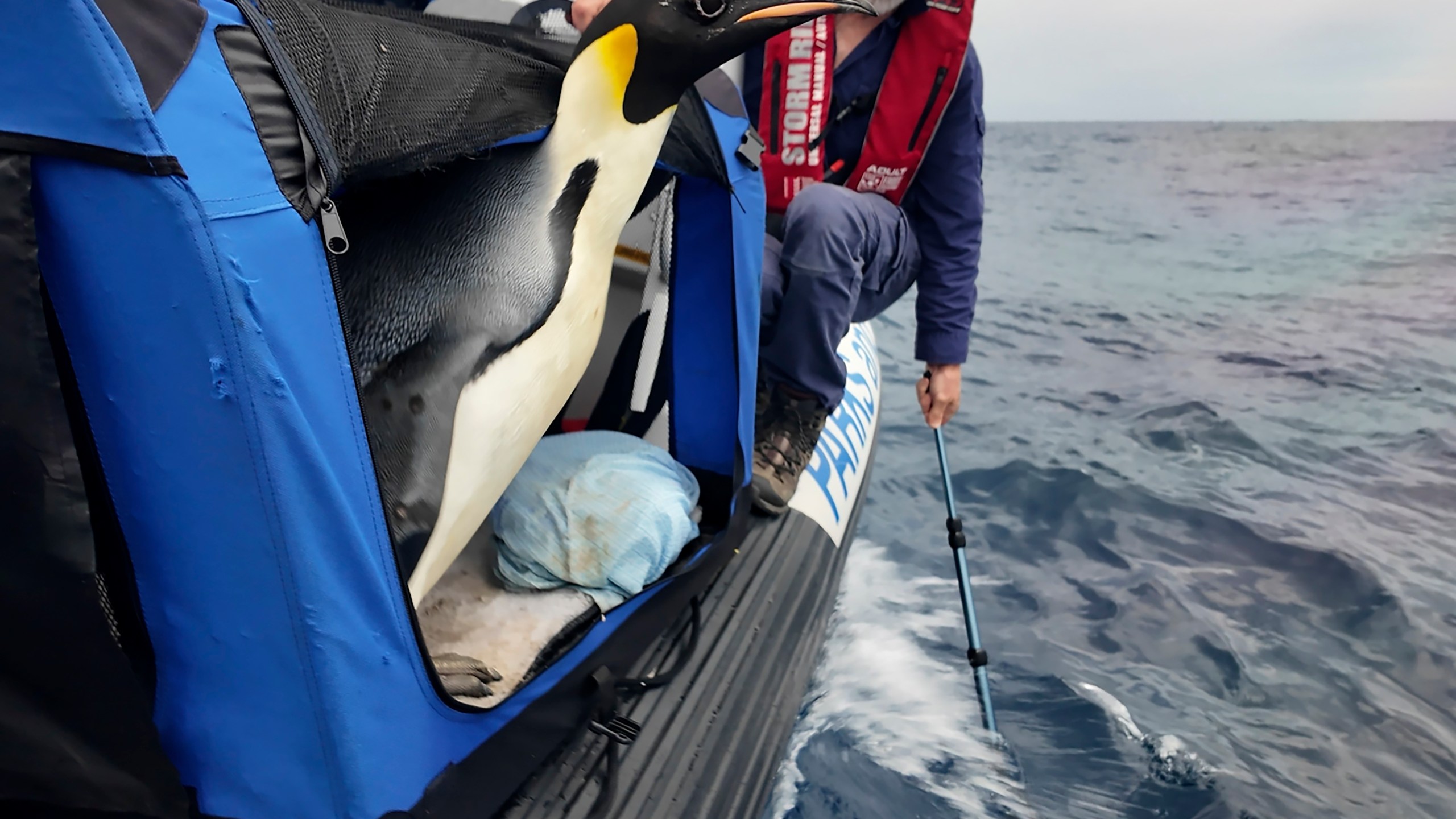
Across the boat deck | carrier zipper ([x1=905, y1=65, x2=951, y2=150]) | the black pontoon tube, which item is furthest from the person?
the black pontoon tube

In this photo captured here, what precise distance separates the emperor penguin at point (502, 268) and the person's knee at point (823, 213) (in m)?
0.48

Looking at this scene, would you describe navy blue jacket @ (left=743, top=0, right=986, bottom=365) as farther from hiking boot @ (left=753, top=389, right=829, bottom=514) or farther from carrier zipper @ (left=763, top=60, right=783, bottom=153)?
hiking boot @ (left=753, top=389, right=829, bottom=514)

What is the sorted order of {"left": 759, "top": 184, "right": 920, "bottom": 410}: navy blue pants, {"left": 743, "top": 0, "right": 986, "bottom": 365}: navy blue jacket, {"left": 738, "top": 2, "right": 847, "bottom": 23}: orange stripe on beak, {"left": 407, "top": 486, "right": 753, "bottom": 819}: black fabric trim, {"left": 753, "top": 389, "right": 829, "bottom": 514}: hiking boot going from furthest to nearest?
1. {"left": 743, "top": 0, "right": 986, "bottom": 365}: navy blue jacket
2. {"left": 753, "top": 389, "right": 829, "bottom": 514}: hiking boot
3. {"left": 759, "top": 184, "right": 920, "bottom": 410}: navy blue pants
4. {"left": 738, "top": 2, "right": 847, "bottom": 23}: orange stripe on beak
5. {"left": 407, "top": 486, "right": 753, "bottom": 819}: black fabric trim

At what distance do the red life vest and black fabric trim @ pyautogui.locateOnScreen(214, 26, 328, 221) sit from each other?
3.45 feet

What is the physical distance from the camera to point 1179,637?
6.59 ft

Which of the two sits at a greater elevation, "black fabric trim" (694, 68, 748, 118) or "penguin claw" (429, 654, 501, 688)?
"black fabric trim" (694, 68, 748, 118)

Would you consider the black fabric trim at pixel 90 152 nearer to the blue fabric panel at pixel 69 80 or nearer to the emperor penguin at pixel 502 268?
the blue fabric panel at pixel 69 80

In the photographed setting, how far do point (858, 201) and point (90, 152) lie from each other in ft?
3.92

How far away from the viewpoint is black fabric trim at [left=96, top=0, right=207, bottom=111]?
18.8 inches

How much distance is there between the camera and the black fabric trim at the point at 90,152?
1.55ft

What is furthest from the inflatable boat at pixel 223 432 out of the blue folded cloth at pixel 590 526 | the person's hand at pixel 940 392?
the person's hand at pixel 940 392

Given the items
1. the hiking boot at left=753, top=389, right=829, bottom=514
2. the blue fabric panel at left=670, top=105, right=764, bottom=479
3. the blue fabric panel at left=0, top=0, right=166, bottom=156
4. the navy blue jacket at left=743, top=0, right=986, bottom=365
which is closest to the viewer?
the blue fabric panel at left=0, top=0, right=166, bottom=156

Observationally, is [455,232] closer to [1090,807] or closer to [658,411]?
[658,411]

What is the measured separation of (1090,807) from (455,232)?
1.46m
